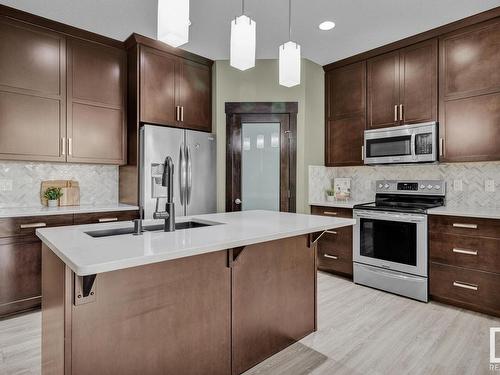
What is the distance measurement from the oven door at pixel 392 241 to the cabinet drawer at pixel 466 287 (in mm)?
142

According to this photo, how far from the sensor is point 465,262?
2.80 m

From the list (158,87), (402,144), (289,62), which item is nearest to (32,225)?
(158,87)

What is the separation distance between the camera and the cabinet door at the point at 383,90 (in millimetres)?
3578

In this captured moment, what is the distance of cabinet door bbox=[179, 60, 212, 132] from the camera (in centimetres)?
379

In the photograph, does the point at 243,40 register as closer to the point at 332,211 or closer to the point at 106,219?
the point at 106,219

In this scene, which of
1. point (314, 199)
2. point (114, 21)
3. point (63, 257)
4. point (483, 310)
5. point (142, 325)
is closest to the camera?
point (63, 257)

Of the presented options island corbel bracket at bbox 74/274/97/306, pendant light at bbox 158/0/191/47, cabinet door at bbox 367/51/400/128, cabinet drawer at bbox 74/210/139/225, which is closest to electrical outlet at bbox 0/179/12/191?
cabinet drawer at bbox 74/210/139/225

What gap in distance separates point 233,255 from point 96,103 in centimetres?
256

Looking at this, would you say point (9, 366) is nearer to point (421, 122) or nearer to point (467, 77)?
point (421, 122)

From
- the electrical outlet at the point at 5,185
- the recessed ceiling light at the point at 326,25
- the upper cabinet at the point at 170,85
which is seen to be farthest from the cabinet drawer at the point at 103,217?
the recessed ceiling light at the point at 326,25

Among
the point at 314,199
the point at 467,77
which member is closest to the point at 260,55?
the point at 314,199

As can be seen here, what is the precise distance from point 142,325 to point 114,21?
2.88m

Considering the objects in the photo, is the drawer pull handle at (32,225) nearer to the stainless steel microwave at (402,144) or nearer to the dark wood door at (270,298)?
the dark wood door at (270,298)

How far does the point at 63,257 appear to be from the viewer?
1.20m
